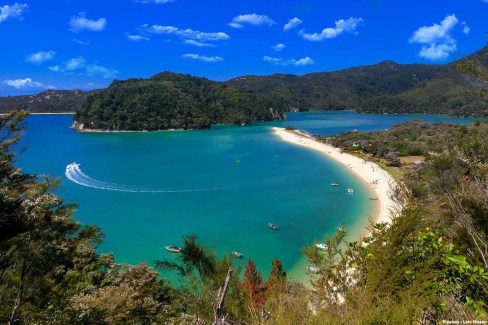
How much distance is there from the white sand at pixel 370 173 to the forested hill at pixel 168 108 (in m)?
49.2

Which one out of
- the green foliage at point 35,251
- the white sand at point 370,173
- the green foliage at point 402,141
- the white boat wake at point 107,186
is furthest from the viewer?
the green foliage at point 402,141

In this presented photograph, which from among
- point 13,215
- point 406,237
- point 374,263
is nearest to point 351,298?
point 374,263

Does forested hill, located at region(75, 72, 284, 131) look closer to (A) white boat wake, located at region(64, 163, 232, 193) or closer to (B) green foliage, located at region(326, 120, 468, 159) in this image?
(B) green foliage, located at region(326, 120, 468, 159)

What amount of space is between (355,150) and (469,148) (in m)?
55.8

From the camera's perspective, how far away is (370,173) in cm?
4472

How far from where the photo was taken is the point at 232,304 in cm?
1018

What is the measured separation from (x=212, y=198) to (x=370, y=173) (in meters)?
22.2

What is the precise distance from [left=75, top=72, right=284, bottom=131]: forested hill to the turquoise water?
39627 millimetres

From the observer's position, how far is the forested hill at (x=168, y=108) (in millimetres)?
106812

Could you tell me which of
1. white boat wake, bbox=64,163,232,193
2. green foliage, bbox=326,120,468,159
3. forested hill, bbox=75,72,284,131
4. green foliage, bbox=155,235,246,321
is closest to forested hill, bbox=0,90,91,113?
forested hill, bbox=75,72,284,131

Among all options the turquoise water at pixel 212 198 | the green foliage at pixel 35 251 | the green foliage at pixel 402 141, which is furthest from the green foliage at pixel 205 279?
the green foliage at pixel 402 141

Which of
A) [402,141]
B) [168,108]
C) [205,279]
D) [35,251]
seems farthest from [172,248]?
[168,108]

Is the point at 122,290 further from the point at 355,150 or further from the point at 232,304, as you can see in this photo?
the point at 355,150

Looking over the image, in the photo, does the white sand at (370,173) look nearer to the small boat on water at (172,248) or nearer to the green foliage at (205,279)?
the green foliage at (205,279)
